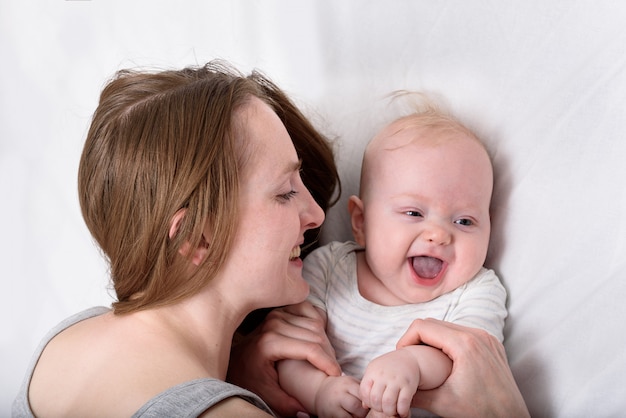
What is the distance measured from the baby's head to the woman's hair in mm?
→ 325

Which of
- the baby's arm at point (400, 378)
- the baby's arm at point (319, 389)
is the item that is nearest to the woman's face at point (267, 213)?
the baby's arm at point (319, 389)

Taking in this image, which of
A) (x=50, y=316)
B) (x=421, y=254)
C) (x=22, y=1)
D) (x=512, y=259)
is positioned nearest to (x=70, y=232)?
(x=50, y=316)

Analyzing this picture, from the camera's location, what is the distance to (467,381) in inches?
53.0

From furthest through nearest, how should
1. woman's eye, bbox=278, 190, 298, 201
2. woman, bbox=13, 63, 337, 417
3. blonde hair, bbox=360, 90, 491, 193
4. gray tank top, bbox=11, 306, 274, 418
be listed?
1. blonde hair, bbox=360, 90, 491, 193
2. woman's eye, bbox=278, 190, 298, 201
3. woman, bbox=13, 63, 337, 417
4. gray tank top, bbox=11, 306, 274, 418

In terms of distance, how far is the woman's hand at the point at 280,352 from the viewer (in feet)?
4.86

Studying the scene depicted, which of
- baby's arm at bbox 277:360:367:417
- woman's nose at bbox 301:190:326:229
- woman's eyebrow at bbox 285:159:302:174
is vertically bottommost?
baby's arm at bbox 277:360:367:417

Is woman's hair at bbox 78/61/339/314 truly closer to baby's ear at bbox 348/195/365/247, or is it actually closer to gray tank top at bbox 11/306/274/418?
gray tank top at bbox 11/306/274/418

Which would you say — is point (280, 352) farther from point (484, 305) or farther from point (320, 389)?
point (484, 305)

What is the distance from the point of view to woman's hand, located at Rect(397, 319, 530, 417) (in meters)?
1.34

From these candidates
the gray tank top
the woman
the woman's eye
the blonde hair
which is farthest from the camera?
the blonde hair

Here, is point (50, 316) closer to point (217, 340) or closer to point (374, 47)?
point (217, 340)

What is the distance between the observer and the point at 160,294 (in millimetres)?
1368

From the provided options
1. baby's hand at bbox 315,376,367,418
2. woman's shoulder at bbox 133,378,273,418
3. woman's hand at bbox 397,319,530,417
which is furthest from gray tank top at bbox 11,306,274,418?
woman's hand at bbox 397,319,530,417

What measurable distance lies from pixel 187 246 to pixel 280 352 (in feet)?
0.98
